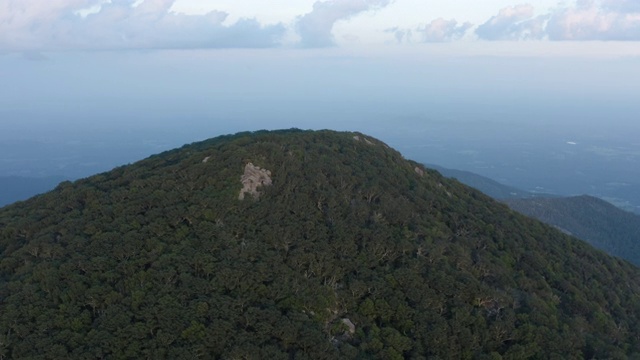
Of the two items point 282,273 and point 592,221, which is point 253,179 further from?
point 592,221

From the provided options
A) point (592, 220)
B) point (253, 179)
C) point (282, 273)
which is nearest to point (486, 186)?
point (592, 220)

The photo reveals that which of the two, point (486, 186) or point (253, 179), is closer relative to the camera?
point (253, 179)

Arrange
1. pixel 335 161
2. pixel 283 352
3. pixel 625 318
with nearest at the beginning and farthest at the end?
pixel 283 352, pixel 625 318, pixel 335 161

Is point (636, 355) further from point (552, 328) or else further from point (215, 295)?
point (215, 295)

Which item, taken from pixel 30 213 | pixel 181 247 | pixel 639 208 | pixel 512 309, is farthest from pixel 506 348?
pixel 639 208

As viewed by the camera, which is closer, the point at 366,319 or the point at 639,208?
the point at 366,319

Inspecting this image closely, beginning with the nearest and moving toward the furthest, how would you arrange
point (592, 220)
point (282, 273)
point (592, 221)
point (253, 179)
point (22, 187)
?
point (282, 273)
point (253, 179)
point (592, 221)
point (592, 220)
point (22, 187)
